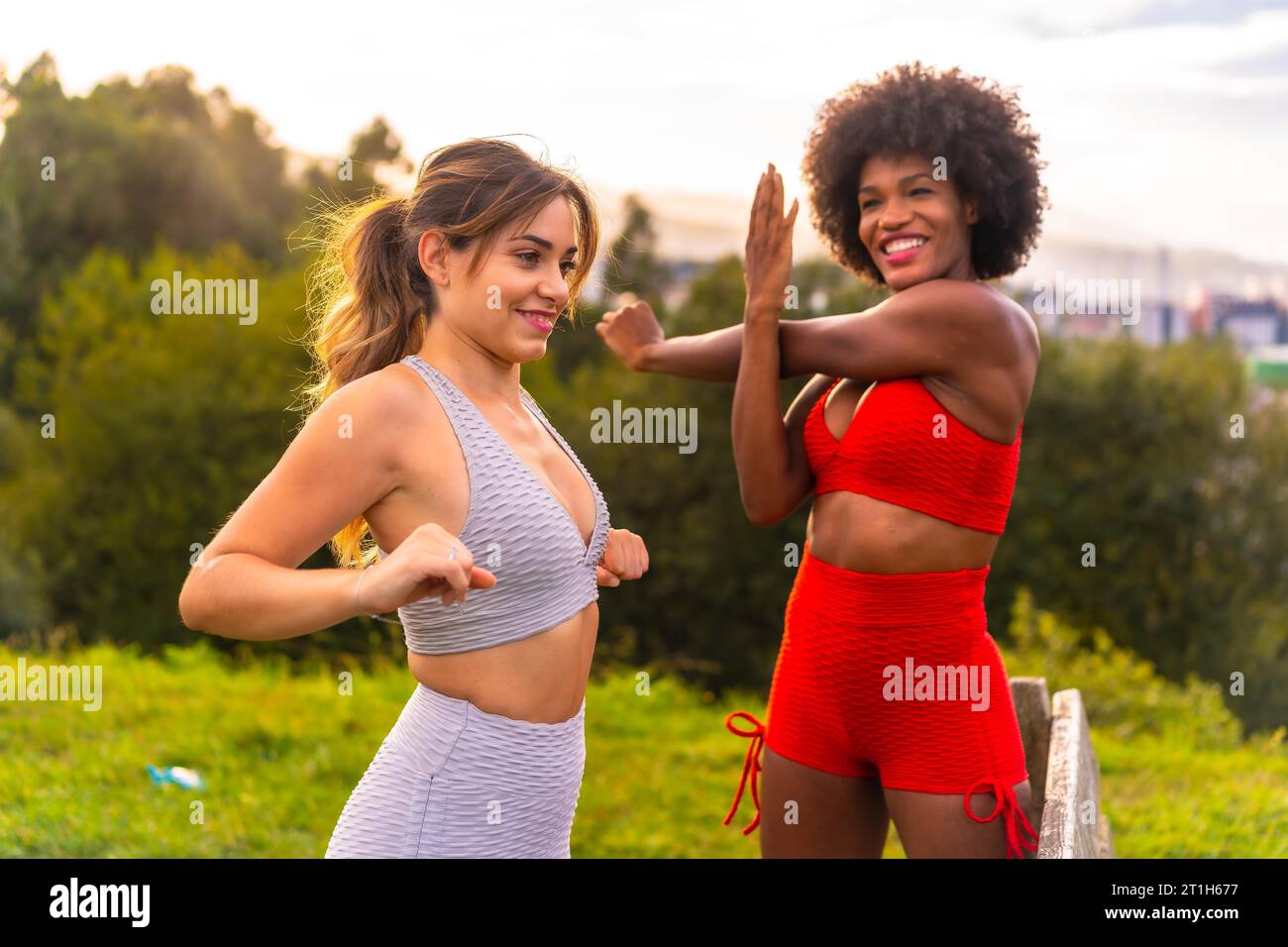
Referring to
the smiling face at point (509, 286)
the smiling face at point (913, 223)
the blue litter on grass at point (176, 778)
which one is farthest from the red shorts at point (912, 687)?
the blue litter on grass at point (176, 778)

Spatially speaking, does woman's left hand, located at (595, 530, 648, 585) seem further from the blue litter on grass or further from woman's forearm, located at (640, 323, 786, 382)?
the blue litter on grass

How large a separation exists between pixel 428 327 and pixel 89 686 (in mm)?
5356

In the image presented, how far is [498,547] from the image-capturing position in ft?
6.86

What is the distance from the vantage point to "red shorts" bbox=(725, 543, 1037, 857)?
102 inches

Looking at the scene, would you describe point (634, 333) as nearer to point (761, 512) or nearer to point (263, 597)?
point (761, 512)

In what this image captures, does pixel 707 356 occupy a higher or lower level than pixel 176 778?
higher

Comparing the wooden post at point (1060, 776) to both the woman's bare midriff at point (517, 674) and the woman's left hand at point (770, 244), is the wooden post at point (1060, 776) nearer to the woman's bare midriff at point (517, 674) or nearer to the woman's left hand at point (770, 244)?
the woman's bare midriff at point (517, 674)

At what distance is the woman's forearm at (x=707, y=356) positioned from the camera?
2.84 meters

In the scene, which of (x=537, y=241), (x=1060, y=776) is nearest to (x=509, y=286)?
(x=537, y=241)

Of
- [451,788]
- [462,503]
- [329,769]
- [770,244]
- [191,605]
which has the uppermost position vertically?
[770,244]

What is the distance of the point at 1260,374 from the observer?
89.9 ft

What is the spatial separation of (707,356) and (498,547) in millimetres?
933

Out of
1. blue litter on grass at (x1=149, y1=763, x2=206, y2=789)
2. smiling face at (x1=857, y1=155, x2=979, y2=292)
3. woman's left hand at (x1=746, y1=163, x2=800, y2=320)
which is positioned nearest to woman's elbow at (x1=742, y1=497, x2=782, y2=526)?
woman's left hand at (x1=746, y1=163, x2=800, y2=320)

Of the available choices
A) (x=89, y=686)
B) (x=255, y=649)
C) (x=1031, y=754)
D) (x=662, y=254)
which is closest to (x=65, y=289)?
(x=662, y=254)
